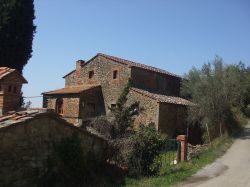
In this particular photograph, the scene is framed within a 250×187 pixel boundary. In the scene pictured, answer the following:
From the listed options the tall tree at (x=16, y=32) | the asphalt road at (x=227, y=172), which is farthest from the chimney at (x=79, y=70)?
the asphalt road at (x=227, y=172)

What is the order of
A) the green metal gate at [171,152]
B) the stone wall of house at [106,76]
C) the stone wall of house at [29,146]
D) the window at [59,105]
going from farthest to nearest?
the window at [59,105]
the stone wall of house at [106,76]
the green metal gate at [171,152]
the stone wall of house at [29,146]

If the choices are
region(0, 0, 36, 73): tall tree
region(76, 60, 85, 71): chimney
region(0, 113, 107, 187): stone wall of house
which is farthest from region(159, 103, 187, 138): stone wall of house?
region(0, 113, 107, 187): stone wall of house

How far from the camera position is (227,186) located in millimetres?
11797

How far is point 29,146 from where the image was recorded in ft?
36.4

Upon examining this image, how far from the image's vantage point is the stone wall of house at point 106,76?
101 feet

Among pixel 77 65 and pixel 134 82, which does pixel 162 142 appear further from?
pixel 77 65

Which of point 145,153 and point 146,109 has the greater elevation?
point 146,109

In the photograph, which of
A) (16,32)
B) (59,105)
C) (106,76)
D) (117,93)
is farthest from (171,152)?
(16,32)

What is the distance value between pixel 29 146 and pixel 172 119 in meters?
17.5

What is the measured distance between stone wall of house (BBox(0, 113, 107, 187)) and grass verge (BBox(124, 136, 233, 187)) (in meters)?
2.82

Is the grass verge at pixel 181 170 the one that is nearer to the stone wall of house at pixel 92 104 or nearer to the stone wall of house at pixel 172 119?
the stone wall of house at pixel 172 119

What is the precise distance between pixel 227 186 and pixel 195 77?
1705 centimetres

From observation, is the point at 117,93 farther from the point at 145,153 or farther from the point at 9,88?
the point at 9,88

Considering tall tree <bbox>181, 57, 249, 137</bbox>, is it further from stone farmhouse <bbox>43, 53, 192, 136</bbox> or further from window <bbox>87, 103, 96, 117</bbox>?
window <bbox>87, 103, 96, 117</bbox>
